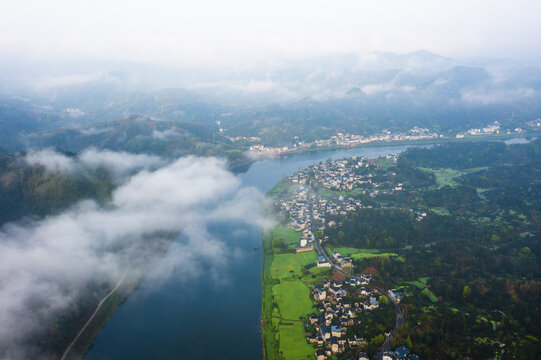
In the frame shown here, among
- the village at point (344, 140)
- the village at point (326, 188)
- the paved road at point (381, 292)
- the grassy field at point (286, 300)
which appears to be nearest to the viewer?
the paved road at point (381, 292)

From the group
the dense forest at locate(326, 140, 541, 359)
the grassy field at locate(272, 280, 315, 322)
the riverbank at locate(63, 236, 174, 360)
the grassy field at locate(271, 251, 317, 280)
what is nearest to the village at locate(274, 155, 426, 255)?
the grassy field at locate(271, 251, 317, 280)

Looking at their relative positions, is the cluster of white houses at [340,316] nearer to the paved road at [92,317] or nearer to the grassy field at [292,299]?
the grassy field at [292,299]

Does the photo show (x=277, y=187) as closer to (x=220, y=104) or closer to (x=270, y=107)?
(x=270, y=107)

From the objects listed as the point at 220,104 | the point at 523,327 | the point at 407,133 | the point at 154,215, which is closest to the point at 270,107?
the point at 220,104

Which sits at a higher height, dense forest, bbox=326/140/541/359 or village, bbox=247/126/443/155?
village, bbox=247/126/443/155

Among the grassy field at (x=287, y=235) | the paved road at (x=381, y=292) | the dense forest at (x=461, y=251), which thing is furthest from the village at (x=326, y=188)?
the dense forest at (x=461, y=251)

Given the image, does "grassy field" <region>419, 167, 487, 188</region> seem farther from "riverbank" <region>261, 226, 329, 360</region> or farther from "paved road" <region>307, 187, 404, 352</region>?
"riverbank" <region>261, 226, 329, 360</region>
